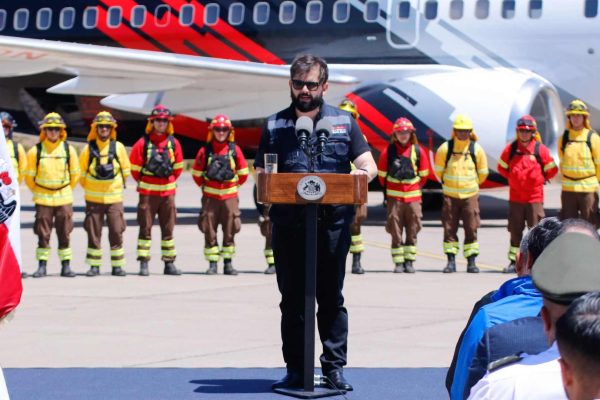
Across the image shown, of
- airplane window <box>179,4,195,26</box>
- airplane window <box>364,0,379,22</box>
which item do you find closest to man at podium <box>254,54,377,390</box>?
airplane window <box>364,0,379,22</box>

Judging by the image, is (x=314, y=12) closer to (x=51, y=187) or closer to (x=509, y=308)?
(x=51, y=187)

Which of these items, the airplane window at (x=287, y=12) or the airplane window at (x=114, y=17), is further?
the airplane window at (x=114, y=17)

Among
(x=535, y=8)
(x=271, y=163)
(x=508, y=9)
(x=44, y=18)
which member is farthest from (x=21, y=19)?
(x=271, y=163)

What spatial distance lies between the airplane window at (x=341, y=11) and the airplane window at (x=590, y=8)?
149 inches

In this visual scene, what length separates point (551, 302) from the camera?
256cm

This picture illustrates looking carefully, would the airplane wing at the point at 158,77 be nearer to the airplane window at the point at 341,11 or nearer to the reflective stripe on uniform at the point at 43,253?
the airplane window at the point at 341,11

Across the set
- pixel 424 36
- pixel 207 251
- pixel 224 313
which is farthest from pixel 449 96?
pixel 224 313

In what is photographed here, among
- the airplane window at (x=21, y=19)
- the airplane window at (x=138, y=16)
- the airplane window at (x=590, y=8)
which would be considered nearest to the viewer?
the airplane window at (x=590, y=8)

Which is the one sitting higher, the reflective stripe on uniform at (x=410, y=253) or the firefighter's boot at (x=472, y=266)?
the reflective stripe on uniform at (x=410, y=253)

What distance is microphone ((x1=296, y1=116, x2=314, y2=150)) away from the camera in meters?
6.57

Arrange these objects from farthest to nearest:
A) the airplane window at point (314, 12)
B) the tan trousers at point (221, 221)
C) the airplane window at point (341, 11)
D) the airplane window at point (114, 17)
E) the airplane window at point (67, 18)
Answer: the airplane window at point (67, 18)
the airplane window at point (114, 17)
the airplane window at point (314, 12)
the airplane window at point (341, 11)
the tan trousers at point (221, 221)

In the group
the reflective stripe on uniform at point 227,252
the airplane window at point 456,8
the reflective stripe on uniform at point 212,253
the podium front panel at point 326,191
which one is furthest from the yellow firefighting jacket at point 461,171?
the podium front panel at point 326,191

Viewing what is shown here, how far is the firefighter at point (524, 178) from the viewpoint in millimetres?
13656

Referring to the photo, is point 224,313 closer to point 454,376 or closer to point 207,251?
point 207,251
